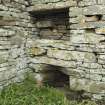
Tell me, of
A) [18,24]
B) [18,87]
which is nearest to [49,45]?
[18,24]

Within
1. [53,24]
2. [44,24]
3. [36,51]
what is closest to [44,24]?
[44,24]

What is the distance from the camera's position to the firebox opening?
5207 mm

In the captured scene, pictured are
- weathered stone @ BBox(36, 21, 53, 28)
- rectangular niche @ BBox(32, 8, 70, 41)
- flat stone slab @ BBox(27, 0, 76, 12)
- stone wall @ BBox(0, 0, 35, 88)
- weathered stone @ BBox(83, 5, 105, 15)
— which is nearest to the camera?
weathered stone @ BBox(83, 5, 105, 15)

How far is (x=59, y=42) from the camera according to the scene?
4922mm

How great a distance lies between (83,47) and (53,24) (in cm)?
99

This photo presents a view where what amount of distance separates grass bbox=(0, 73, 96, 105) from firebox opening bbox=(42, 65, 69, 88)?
307 millimetres

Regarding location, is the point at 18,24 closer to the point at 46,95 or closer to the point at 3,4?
the point at 3,4

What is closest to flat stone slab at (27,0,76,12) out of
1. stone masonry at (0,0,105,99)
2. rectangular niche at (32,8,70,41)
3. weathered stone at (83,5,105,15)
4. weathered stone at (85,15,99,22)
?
stone masonry at (0,0,105,99)

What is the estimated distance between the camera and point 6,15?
4617 millimetres

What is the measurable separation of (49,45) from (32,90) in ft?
3.31

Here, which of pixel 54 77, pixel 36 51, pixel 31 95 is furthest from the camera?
pixel 54 77

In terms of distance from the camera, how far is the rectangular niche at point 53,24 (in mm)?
5107

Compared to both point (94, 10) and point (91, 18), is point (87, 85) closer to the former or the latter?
point (91, 18)

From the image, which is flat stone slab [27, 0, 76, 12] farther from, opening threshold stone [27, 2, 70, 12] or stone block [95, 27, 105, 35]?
stone block [95, 27, 105, 35]
